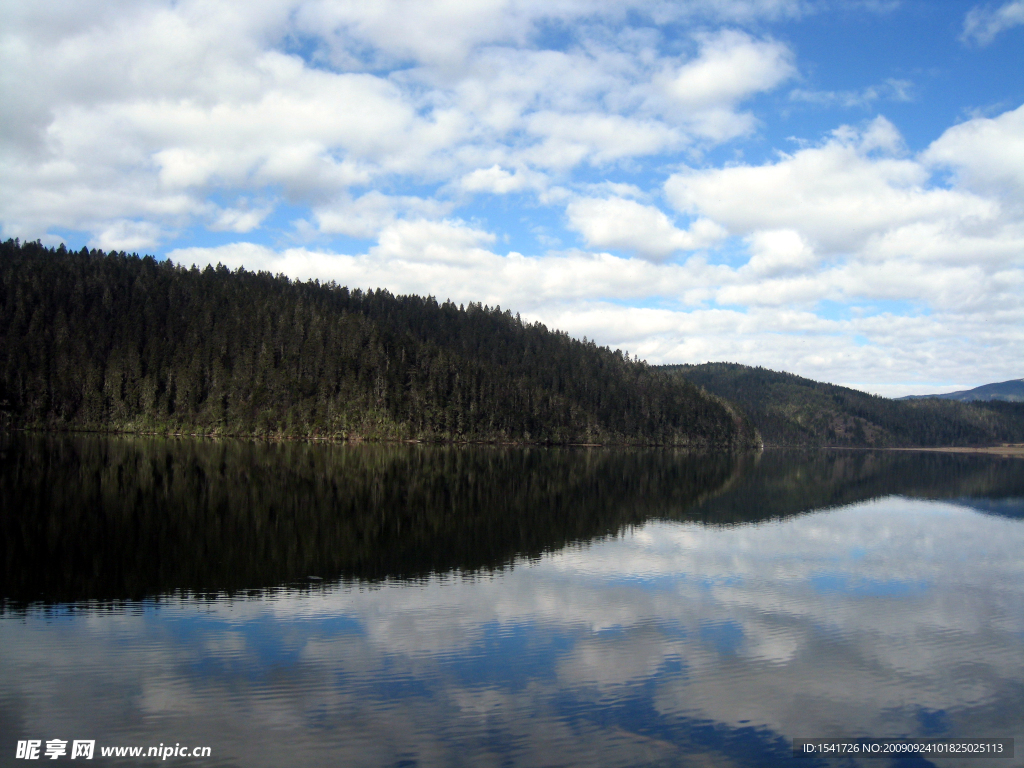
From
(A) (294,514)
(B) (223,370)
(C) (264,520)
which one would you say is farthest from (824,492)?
(B) (223,370)

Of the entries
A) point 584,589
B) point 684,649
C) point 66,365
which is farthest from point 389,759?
point 66,365

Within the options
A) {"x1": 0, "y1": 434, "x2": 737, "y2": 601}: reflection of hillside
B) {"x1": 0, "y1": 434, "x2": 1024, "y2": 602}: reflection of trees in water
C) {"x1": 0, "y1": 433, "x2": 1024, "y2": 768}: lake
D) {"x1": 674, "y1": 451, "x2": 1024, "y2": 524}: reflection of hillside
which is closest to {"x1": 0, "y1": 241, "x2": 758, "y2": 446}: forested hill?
{"x1": 0, "y1": 434, "x2": 1024, "y2": 602}: reflection of trees in water

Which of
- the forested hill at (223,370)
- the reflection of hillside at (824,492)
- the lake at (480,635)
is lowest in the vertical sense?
the reflection of hillside at (824,492)

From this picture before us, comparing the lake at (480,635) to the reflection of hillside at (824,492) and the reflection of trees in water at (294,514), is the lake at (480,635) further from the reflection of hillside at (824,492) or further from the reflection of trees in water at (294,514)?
the reflection of hillside at (824,492)

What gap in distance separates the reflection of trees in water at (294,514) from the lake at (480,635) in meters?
0.24

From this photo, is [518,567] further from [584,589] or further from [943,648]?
[943,648]

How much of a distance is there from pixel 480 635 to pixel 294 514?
21758 millimetres

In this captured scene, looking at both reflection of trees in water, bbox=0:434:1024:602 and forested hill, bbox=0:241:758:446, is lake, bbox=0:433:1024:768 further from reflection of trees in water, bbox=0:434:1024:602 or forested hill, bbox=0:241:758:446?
forested hill, bbox=0:241:758:446

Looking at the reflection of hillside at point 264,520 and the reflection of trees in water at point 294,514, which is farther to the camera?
the reflection of trees in water at point 294,514

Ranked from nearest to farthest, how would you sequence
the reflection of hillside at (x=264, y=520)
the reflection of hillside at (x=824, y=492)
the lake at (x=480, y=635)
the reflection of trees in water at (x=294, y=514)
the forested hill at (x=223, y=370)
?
the lake at (x=480, y=635) → the reflection of hillside at (x=264, y=520) → the reflection of trees in water at (x=294, y=514) → the reflection of hillside at (x=824, y=492) → the forested hill at (x=223, y=370)

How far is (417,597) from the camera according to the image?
902 inches

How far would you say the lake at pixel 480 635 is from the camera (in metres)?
13.6

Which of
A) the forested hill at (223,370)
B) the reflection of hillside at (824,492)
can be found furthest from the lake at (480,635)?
the forested hill at (223,370)

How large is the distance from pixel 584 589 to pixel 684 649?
6.56 m
